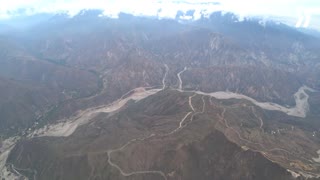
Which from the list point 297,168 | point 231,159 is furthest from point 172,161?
point 297,168

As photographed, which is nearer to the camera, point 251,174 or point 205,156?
point 251,174

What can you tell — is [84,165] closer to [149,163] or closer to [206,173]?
[149,163]

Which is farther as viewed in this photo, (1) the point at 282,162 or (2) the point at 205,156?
(2) the point at 205,156

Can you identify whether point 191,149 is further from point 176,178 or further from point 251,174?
point 251,174

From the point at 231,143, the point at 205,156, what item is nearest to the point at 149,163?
the point at 205,156

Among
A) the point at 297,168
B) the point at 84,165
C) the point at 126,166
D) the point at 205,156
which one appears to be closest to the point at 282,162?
the point at 297,168

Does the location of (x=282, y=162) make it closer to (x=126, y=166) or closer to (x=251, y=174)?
(x=251, y=174)

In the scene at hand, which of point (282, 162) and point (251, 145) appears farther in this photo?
point (251, 145)
